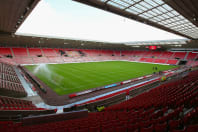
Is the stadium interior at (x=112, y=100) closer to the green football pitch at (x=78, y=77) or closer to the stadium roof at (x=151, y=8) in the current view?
the stadium roof at (x=151, y=8)

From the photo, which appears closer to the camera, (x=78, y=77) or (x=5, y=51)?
(x=78, y=77)

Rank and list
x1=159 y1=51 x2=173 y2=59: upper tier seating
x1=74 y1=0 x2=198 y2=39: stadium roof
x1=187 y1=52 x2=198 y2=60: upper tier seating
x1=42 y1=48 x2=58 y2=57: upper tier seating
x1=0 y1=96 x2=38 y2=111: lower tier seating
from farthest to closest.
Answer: x1=159 y1=51 x2=173 y2=59: upper tier seating → x1=42 y1=48 x2=58 y2=57: upper tier seating → x1=187 y1=52 x2=198 y2=60: upper tier seating → x1=74 y1=0 x2=198 y2=39: stadium roof → x1=0 y1=96 x2=38 y2=111: lower tier seating

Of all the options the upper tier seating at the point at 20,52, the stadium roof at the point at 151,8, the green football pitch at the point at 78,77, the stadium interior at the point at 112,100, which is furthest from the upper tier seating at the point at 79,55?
the stadium roof at the point at 151,8

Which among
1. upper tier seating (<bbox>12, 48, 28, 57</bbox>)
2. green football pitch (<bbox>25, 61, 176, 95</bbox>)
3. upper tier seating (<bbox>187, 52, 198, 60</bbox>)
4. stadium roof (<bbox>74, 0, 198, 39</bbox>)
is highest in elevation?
stadium roof (<bbox>74, 0, 198, 39</bbox>)

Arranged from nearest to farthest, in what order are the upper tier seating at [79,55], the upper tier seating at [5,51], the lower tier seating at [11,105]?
the lower tier seating at [11,105]
the upper tier seating at [5,51]
the upper tier seating at [79,55]

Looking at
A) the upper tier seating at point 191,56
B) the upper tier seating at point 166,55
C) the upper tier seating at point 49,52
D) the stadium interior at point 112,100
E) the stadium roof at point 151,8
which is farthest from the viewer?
the upper tier seating at point 166,55

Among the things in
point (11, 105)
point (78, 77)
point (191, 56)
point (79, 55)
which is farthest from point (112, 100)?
point (191, 56)

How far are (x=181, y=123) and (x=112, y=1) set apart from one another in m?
10.0

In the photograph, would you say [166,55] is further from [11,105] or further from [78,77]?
[11,105]

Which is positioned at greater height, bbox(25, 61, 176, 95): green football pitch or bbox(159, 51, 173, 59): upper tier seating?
bbox(159, 51, 173, 59): upper tier seating

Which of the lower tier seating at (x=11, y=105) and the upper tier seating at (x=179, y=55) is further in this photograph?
the upper tier seating at (x=179, y=55)

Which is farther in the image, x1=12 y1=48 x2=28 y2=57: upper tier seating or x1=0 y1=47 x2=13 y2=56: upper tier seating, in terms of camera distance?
x1=12 y1=48 x2=28 y2=57: upper tier seating

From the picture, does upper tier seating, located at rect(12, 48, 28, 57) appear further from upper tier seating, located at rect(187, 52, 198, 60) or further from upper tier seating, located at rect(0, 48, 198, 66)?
upper tier seating, located at rect(187, 52, 198, 60)

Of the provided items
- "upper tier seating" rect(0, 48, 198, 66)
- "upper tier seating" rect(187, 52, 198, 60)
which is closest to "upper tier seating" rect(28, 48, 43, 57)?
"upper tier seating" rect(0, 48, 198, 66)
